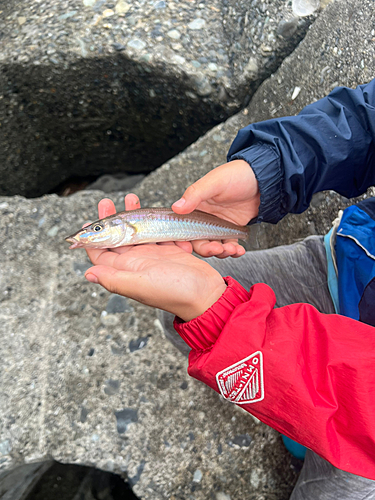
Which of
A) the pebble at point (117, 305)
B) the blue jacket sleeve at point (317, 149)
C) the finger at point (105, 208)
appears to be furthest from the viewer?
the pebble at point (117, 305)

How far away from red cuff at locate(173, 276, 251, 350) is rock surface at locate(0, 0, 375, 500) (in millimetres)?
827

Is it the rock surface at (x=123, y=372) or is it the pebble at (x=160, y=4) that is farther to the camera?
the pebble at (x=160, y=4)

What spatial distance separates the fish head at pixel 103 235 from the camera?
1.76 meters

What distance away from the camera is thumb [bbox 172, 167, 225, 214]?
165 cm

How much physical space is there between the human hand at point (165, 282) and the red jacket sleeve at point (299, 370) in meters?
0.09

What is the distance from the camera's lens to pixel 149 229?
1.90 metres

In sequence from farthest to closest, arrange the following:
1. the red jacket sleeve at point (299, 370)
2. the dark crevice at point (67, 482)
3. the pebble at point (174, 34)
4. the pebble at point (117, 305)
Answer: the pebble at point (174, 34), the pebble at point (117, 305), the dark crevice at point (67, 482), the red jacket sleeve at point (299, 370)

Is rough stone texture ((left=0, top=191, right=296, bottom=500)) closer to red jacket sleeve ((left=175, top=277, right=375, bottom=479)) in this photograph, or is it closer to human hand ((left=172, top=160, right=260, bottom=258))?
human hand ((left=172, top=160, right=260, bottom=258))

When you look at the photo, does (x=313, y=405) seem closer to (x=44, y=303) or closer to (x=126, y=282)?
(x=126, y=282)

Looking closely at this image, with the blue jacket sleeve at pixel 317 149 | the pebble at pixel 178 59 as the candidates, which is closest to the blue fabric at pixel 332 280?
→ the blue jacket sleeve at pixel 317 149

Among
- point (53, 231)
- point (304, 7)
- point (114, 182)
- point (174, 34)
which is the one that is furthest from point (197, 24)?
point (53, 231)

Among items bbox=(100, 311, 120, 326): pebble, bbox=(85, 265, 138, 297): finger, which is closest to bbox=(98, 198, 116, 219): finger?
bbox=(85, 265, 138, 297): finger

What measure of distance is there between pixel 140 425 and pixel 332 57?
2602 millimetres

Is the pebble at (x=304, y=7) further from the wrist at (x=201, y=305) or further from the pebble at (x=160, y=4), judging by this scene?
the wrist at (x=201, y=305)
